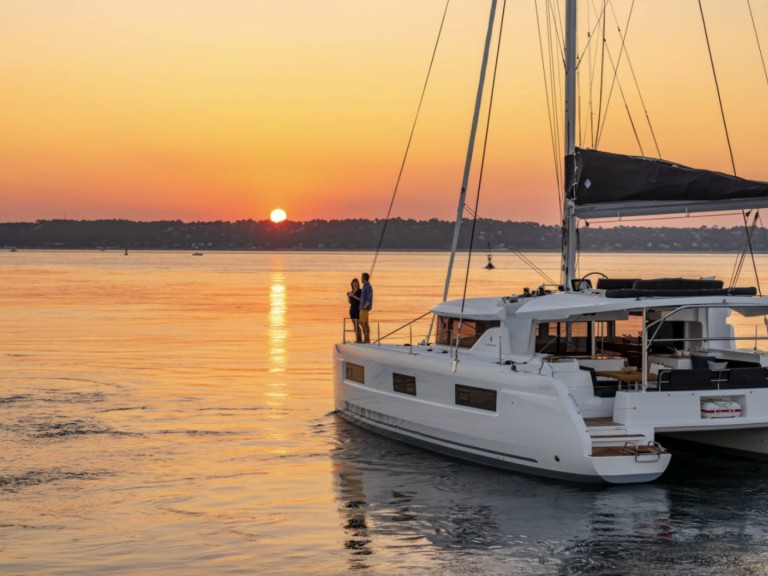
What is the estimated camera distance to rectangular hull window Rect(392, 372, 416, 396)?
1623 centimetres

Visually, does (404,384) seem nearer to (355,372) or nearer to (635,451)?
(355,372)

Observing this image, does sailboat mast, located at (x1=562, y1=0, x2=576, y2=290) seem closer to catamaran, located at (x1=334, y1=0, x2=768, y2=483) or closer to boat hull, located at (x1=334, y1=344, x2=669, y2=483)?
catamaran, located at (x1=334, y1=0, x2=768, y2=483)

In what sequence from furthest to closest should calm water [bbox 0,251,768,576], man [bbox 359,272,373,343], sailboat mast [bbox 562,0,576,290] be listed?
man [bbox 359,272,373,343] → sailboat mast [bbox 562,0,576,290] → calm water [bbox 0,251,768,576]

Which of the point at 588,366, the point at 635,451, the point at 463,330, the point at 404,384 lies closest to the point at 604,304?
the point at 588,366

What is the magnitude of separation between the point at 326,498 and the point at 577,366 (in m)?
3.65

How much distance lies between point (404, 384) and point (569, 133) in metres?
4.88

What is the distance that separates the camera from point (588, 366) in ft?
50.1

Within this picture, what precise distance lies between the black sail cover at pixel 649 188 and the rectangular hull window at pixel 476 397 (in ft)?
12.7

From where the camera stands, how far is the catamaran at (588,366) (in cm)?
1352

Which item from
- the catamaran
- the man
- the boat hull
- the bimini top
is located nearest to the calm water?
the boat hull

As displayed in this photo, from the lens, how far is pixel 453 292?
82.9 metres

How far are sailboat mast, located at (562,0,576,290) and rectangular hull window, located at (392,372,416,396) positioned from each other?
2933mm

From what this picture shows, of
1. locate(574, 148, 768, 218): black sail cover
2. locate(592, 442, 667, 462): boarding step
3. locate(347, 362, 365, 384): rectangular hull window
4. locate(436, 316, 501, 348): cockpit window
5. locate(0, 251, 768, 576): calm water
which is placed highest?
locate(574, 148, 768, 218): black sail cover

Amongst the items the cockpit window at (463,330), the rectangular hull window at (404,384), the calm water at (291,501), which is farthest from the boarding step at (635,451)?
the rectangular hull window at (404,384)
